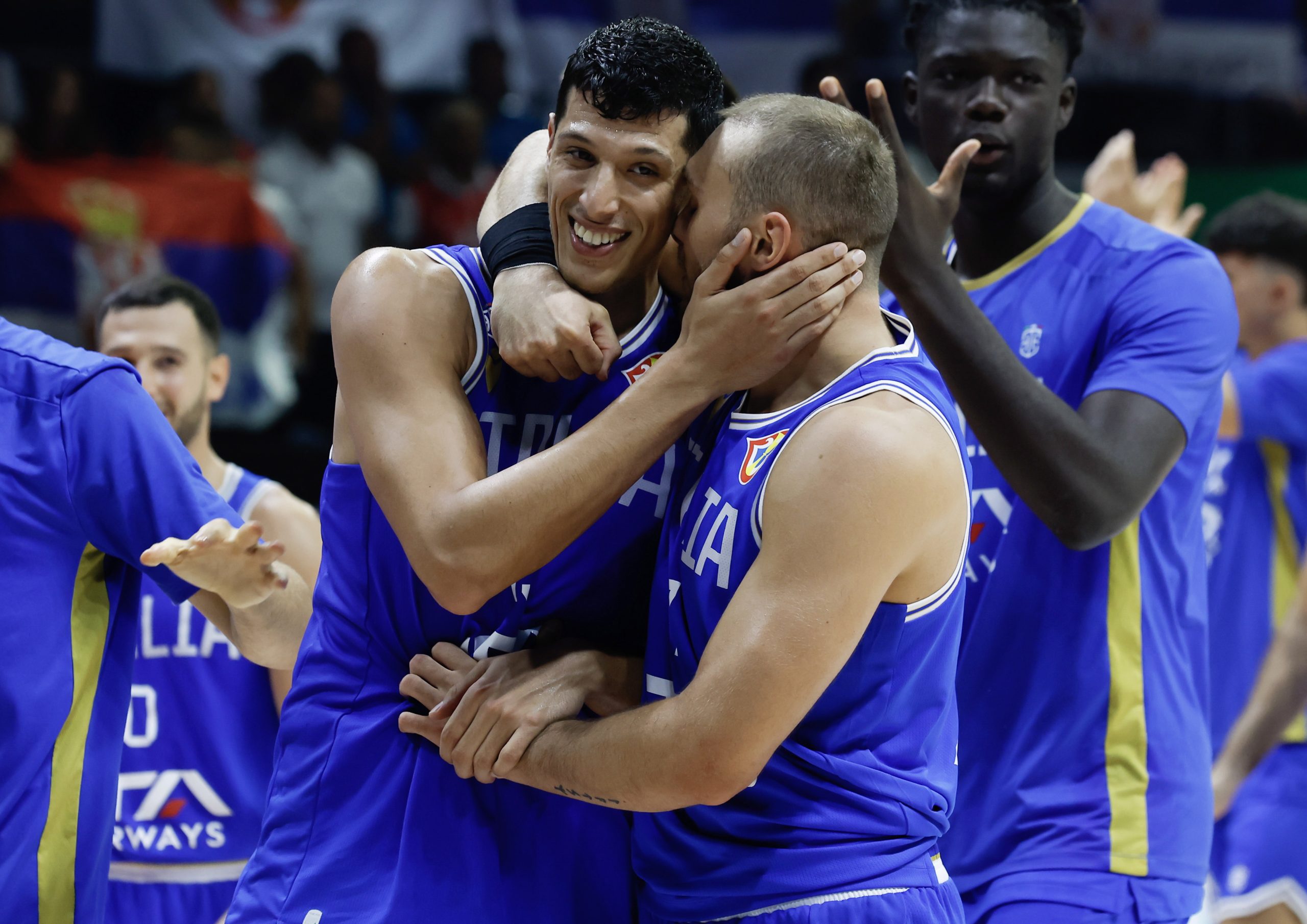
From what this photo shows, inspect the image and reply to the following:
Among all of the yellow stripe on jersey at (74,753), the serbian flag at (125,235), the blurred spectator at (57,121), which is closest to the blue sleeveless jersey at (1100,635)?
the yellow stripe on jersey at (74,753)

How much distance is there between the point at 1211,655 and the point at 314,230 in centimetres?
568

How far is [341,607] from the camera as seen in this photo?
A: 2766 millimetres

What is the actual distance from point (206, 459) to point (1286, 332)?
13.5ft

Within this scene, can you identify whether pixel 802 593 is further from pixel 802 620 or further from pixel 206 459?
pixel 206 459

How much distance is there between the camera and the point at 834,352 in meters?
2.54

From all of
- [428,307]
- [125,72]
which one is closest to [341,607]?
[428,307]

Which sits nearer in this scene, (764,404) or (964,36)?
(764,404)

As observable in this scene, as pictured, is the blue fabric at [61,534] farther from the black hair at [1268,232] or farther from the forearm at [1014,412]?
the black hair at [1268,232]

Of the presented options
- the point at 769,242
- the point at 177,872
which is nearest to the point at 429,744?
the point at 769,242

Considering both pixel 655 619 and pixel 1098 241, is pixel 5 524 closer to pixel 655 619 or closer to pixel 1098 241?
pixel 655 619

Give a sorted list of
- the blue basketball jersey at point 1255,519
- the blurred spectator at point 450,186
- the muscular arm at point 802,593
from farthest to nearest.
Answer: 1. the blurred spectator at point 450,186
2. the blue basketball jersey at point 1255,519
3. the muscular arm at point 802,593

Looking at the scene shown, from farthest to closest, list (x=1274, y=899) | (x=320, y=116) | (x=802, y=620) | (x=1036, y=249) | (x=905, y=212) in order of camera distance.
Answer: (x=320, y=116)
(x=1274, y=899)
(x=1036, y=249)
(x=905, y=212)
(x=802, y=620)

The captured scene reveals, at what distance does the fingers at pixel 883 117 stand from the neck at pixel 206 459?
A: 2362 millimetres

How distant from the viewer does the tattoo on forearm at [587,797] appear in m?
2.45
